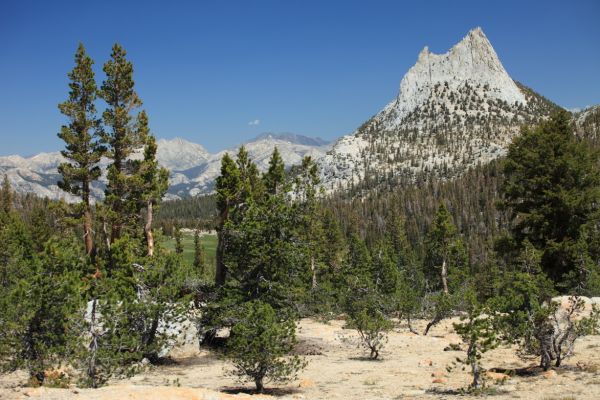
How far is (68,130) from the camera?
33.5 m

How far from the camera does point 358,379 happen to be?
62.9 feet

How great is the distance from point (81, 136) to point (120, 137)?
2.74 m

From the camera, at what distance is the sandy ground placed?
13.0 metres

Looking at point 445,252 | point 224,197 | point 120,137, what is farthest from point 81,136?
point 445,252

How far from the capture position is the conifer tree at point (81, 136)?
33.1 m

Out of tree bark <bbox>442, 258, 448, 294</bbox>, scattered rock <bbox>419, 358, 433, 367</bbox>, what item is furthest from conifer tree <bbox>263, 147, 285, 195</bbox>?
tree bark <bbox>442, 258, 448, 294</bbox>

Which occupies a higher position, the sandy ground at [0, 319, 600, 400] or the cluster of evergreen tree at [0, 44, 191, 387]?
the cluster of evergreen tree at [0, 44, 191, 387]

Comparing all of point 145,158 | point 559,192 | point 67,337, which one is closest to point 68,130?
point 145,158

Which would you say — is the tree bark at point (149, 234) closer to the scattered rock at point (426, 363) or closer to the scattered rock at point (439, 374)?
the scattered rock at point (426, 363)

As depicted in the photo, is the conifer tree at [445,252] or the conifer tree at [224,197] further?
the conifer tree at [445,252]

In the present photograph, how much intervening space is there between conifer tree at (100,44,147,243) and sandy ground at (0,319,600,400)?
496 inches

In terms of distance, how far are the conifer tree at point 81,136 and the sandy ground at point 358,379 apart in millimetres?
15564

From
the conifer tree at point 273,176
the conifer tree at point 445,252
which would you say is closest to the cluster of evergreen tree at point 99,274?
the conifer tree at point 273,176

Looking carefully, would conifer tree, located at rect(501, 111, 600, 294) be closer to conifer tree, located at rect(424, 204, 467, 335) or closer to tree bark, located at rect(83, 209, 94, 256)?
conifer tree, located at rect(424, 204, 467, 335)
